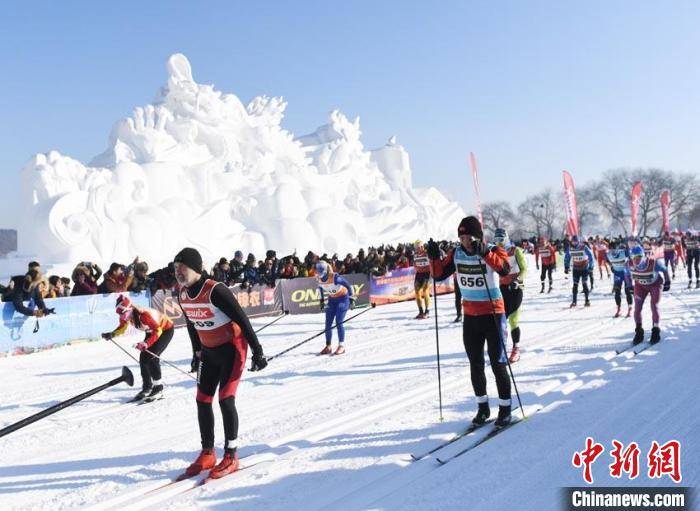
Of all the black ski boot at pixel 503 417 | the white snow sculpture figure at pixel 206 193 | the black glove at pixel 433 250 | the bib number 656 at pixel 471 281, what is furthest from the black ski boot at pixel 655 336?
the white snow sculpture figure at pixel 206 193

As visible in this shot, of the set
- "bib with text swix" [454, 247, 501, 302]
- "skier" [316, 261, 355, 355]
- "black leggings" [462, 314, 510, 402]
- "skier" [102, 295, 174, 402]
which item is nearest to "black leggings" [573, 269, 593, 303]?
"skier" [316, 261, 355, 355]

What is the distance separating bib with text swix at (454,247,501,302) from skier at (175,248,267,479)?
2168 mm

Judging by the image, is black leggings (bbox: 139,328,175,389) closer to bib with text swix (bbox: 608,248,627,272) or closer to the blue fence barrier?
the blue fence barrier

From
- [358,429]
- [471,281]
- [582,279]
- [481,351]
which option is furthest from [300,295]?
[481,351]

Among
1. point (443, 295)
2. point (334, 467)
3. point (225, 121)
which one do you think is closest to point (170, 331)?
point (334, 467)

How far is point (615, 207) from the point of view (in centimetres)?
8362

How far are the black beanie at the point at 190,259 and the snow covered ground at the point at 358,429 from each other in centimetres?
173

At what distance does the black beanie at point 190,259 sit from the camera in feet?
14.7

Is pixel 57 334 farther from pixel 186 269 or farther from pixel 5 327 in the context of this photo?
pixel 186 269

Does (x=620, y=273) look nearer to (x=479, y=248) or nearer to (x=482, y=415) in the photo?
(x=482, y=415)

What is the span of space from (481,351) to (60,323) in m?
9.87

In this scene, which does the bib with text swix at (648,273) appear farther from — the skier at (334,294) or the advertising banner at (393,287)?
the advertising banner at (393,287)

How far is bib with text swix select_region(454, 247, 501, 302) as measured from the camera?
534 cm

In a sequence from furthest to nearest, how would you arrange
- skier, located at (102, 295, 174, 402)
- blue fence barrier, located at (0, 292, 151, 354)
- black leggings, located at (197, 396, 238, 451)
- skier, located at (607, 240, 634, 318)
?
skier, located at (607, 240, 634, 318) → blue fence barrier, located at (0, 292, 151, 354) → skier, located at (102, 295, 174, 402) → black leggings, located at (197, 396, 238, 451)
